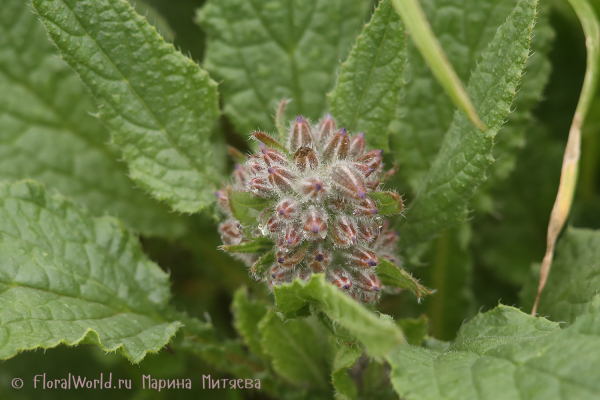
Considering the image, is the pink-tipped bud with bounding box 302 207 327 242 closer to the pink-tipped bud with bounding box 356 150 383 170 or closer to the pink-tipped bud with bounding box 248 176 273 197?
the pink-tipped bud with bounding box 248 176 273 197

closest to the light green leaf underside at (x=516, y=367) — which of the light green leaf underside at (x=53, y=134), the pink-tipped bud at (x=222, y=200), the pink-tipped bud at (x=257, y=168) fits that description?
the pink-tipped bud at (x=257, y=168)

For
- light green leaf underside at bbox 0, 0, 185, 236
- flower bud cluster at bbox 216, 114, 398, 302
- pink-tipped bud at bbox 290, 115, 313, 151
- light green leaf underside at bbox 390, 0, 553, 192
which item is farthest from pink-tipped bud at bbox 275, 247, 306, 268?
light green leaf underside at bbox 0, 0, 185, 236

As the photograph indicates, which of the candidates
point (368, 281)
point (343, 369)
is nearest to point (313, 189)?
point (368, 281)

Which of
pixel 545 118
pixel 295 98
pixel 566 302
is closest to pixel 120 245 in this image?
pixel 295 98

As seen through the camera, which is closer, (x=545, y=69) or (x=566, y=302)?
(x=566, y=302)

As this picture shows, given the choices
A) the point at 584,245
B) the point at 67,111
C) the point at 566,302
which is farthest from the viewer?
the point at 67,111

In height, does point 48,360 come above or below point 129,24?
below

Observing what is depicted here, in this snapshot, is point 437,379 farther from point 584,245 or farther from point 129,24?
point 129,24
